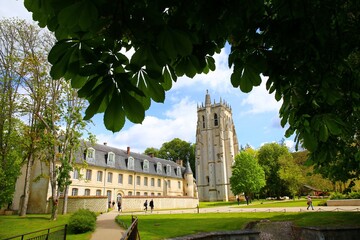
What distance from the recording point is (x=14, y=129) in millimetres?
29547

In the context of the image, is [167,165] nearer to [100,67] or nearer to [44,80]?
[44,80]

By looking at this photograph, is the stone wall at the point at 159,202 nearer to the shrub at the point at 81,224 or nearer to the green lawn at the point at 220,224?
the green lawn at the point at 220,224

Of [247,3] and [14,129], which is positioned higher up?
[14,129]

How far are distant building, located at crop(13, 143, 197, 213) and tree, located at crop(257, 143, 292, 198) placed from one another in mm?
15308

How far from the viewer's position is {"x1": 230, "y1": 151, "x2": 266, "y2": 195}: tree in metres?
44.5

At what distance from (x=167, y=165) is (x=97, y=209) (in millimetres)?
26875

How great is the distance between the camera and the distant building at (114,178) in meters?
30.8

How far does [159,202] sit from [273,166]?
27.7m

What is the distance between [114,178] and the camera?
40.9 metres

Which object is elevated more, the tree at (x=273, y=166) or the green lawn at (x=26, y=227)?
the tree at (x=273, y=166)

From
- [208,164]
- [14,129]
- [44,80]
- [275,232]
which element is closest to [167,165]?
[208,164]

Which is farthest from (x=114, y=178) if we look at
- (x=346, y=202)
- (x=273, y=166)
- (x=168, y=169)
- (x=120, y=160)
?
(x=273, y=166)

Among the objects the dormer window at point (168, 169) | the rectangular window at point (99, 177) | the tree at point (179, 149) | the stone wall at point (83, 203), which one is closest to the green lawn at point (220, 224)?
the stone wall at point (83, 203)

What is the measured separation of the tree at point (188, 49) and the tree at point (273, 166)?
48149mm
